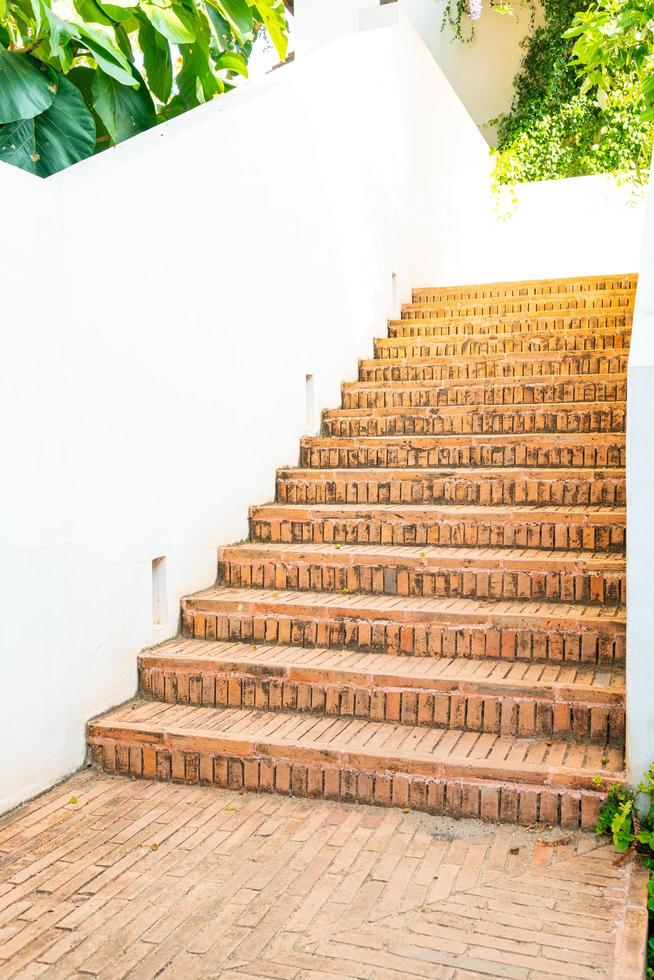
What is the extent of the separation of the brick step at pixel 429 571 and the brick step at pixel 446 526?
65 millimetres

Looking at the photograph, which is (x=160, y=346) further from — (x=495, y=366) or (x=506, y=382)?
(x=495, y=366)

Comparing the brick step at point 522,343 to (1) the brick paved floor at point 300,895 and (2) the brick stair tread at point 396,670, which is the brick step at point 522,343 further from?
(1) the brick paved floor at point 300,895

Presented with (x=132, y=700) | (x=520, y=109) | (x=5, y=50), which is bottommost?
(x=132, y=700)

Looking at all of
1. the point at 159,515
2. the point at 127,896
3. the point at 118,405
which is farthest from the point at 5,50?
the point at 127,896

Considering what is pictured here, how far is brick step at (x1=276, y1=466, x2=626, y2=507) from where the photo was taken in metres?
4.45

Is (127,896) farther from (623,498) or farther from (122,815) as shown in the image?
(623,498)

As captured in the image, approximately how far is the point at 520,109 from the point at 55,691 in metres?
10.3

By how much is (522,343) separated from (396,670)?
3090 millimetres

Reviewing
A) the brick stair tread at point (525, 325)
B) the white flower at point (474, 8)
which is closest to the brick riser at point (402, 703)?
the brick stair tread at point (525, 325)

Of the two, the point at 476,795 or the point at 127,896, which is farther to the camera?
the point at 476,795

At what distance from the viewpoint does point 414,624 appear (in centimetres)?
381

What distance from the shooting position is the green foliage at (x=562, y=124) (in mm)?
9961

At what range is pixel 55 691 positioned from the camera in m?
3.38

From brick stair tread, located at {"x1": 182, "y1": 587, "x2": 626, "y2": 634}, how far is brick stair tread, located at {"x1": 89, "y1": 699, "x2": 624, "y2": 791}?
0.51m
